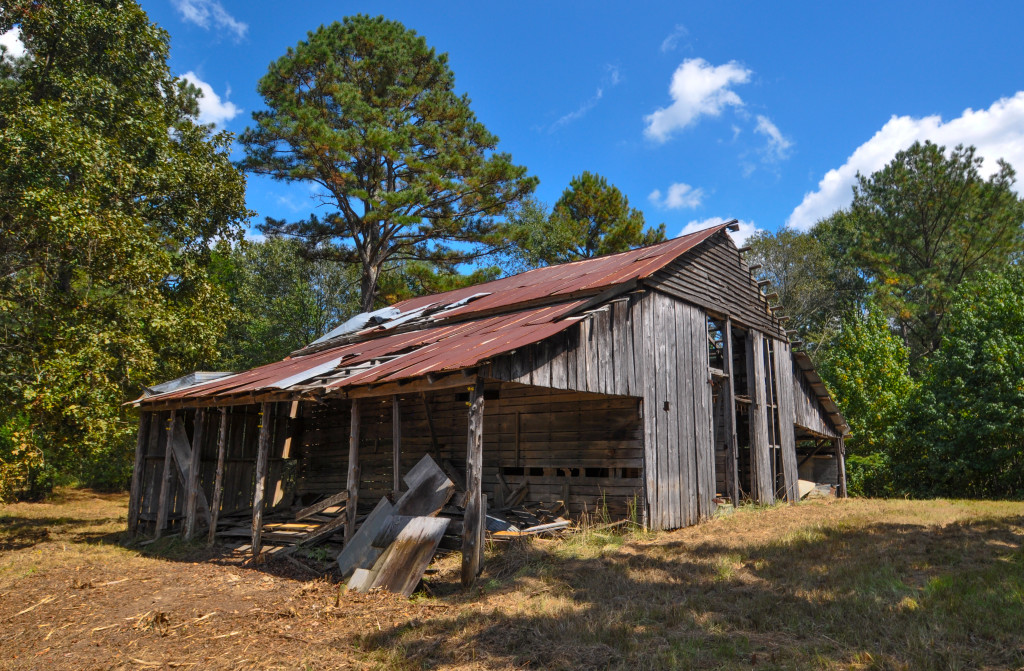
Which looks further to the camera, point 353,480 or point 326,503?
point 326,503

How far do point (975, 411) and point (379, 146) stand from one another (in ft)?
67.3

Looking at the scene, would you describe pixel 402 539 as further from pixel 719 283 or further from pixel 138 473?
pixel 719 283

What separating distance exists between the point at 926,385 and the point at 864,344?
143 inches

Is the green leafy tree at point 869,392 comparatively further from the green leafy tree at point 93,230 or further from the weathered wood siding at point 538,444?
the green leafy tree at point 93,230

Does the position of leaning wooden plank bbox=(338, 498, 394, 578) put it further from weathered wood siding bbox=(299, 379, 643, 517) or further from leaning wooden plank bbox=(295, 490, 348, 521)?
weathered wood siding bbox=(299, 379, 643, 517)

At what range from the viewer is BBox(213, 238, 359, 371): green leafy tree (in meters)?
28.7

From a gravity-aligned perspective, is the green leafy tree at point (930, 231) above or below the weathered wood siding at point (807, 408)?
above

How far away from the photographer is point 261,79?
24.5 m

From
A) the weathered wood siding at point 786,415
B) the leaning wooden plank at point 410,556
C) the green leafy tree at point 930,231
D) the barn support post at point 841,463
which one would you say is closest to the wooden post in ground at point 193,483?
the leaning wooden plank at point 410,556

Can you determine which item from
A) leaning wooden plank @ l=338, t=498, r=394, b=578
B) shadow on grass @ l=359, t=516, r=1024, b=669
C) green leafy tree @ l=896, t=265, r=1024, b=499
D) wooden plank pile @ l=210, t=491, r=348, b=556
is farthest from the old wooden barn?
green leafy tree @ l=896, t=265, r=1024, b=499

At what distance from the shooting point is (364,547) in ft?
29.3

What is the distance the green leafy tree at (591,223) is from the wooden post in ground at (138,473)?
19.2m

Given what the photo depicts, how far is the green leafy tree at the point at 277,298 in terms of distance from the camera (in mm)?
28656

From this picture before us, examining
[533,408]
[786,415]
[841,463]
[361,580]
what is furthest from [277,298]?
[361,580]
